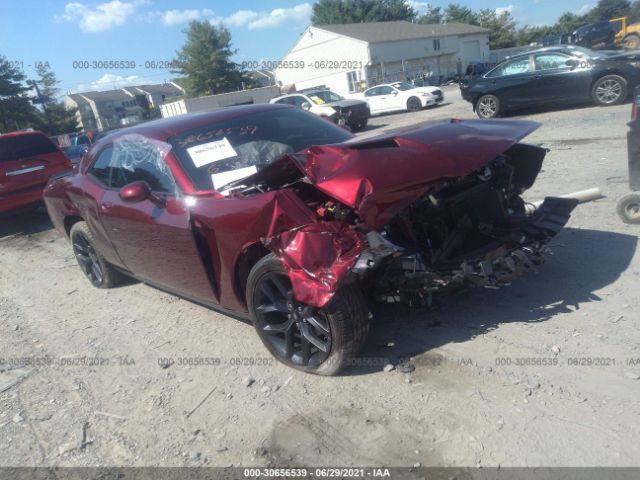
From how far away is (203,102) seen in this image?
4212 cm

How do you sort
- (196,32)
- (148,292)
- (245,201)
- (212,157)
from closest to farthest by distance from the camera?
(245,201) < (212,157) < (148,292) < (196,32)

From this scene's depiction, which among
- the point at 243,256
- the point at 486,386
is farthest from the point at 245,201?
the point at 486,386

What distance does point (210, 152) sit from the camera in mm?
3697

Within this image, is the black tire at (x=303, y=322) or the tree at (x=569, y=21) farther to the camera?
the tree at (x=569, y=21)

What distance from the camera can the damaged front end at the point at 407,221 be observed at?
2711 mm

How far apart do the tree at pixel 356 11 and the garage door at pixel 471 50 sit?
2188 centimetres

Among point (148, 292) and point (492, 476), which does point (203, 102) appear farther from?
point (492, 476)

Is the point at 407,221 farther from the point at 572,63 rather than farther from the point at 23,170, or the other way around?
the point at 572,63

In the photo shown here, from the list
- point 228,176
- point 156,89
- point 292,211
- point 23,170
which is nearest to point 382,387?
point 292,211

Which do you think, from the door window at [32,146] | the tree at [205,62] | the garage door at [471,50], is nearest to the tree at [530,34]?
the garage door at [471,50]

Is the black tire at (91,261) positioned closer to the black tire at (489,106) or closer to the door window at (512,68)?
the black tire at (489,106)

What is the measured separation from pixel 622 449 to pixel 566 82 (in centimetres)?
1205

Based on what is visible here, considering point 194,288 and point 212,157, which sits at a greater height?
point 212,157
